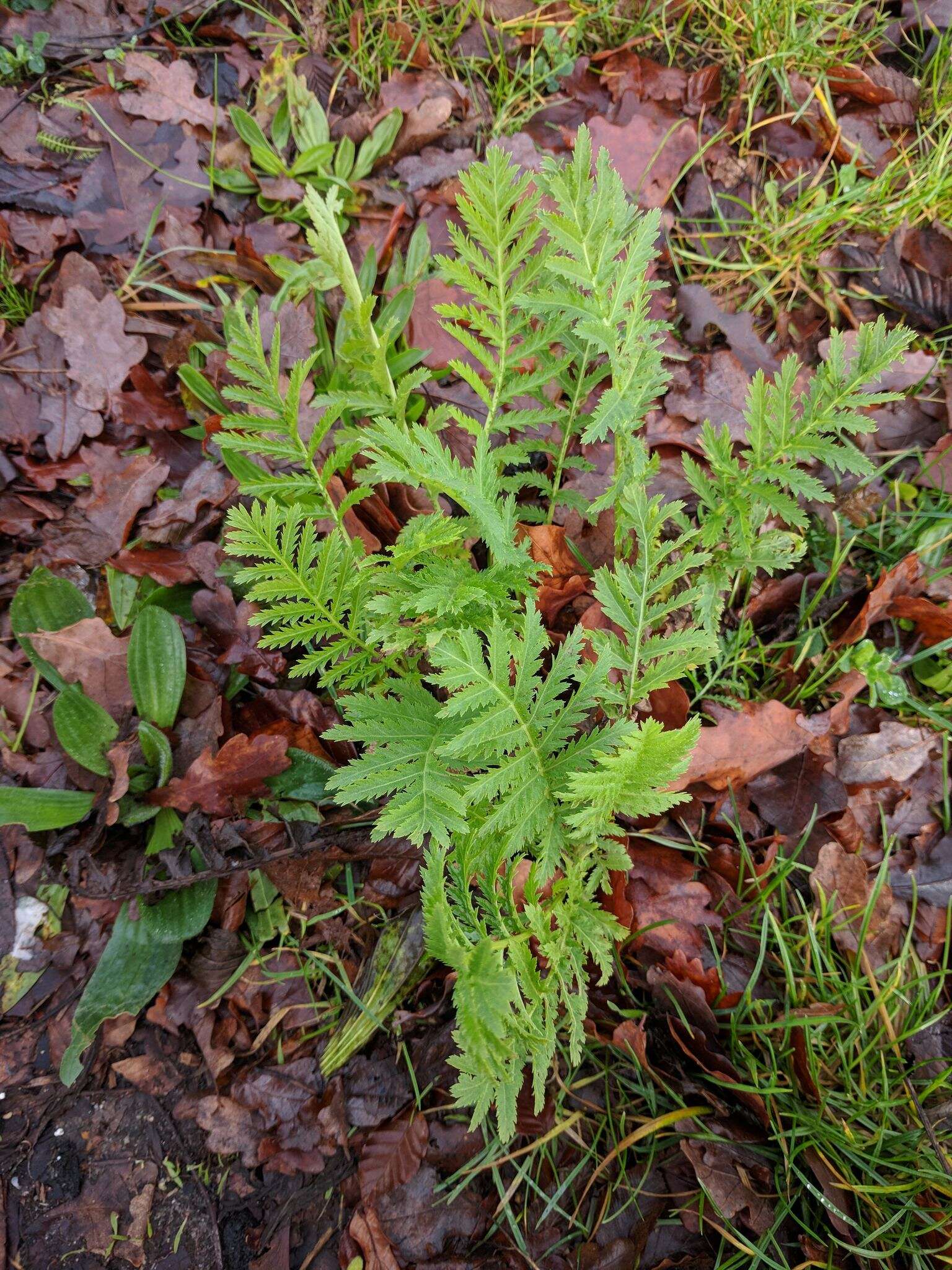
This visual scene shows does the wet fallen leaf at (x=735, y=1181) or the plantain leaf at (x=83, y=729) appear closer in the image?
the wet fallen leaf at (x=735, y=1181)

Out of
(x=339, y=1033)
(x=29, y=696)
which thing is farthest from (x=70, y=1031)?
(x=29, y=696)

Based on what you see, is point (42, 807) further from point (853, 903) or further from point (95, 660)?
point (853, 903)

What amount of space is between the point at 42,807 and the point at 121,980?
0.55 meters

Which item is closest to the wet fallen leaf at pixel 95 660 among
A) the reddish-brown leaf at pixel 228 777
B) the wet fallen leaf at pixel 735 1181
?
the reddish-brown leaf at pixel 228 777

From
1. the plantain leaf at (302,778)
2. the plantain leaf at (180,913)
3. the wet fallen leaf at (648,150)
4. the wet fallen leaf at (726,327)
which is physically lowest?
the plantain leaf at (180,913)

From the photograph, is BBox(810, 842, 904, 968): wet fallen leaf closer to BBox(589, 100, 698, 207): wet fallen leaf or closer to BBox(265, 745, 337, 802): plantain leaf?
BBox(265, 745, 337, 802): plantain leaf

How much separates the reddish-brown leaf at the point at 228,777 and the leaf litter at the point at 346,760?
0.02 metres

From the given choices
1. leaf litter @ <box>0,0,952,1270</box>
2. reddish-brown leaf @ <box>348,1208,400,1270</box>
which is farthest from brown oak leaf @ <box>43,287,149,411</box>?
reddish-brown leaf @ <box>348,1208,400,1270</box>

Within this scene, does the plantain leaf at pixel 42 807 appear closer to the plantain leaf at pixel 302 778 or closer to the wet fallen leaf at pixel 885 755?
the plantain leaf at pixel 302 778

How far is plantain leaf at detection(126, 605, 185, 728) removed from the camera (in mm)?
2281

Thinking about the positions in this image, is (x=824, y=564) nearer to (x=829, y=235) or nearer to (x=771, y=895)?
(x=771, y=895)

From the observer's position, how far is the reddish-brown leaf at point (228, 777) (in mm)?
2107

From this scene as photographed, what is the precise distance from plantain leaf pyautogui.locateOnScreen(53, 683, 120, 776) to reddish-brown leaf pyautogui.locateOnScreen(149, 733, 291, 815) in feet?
0.69

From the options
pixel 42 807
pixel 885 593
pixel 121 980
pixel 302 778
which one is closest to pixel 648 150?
pixel 885 593
